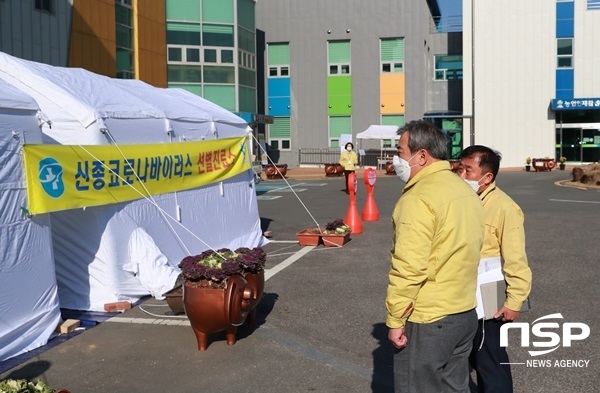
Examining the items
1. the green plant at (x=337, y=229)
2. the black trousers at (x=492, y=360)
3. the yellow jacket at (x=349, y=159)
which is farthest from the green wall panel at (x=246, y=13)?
the black trousers at (x=492, y=360)

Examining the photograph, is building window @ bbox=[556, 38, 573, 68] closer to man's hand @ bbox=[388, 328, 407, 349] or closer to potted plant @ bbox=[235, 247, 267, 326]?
potted plant @ bbox=[235, 247, 267, 326]

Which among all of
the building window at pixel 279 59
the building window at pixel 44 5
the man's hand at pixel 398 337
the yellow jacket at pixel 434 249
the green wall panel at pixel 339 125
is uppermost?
the building window at pixel 279 59

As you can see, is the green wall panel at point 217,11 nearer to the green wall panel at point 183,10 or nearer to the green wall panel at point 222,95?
the green wall panel at point 183,10

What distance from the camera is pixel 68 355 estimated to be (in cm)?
668

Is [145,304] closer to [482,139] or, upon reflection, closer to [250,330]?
[250,330]

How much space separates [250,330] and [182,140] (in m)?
4.52

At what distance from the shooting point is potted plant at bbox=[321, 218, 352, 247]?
12.8 meters

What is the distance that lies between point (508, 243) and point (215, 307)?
10.0ft

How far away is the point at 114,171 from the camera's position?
8.78 metres

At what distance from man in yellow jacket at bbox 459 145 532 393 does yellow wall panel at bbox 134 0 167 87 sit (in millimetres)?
28035

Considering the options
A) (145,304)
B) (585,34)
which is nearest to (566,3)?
(585,34)

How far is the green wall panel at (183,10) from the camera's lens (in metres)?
33.9

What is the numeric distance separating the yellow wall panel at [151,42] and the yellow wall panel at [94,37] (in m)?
2.35

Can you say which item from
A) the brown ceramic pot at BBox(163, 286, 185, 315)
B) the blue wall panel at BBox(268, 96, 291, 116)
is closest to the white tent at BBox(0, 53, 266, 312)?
the brown ceramic pot at BBox(163, 286, 185, 315)
